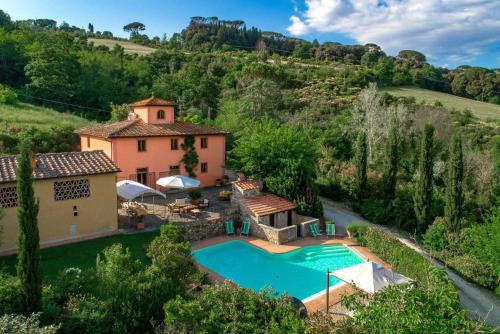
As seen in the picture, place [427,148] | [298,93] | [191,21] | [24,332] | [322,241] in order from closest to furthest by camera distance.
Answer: [24,332] < [322,241] < [427,148] < [298,93] < [191,21]

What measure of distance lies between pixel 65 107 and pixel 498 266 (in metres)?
47.6

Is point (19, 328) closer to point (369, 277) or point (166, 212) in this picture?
point (369, 277)

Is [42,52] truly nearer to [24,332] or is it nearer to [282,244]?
[282,244]

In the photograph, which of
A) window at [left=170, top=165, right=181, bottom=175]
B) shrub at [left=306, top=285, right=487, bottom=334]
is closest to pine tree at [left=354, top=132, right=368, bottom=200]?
window at [left=170, top=165, right=181, bottom=175]

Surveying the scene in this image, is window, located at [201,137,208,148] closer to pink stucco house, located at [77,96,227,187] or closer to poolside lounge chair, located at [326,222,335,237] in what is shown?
pink stucco house, located at [77,96,227,187]

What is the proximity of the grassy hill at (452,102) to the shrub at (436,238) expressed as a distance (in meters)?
35.6

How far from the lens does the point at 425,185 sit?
2502cm

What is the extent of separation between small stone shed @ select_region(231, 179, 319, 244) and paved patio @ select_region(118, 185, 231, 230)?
1.36 meters

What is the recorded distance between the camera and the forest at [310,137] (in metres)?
13.1

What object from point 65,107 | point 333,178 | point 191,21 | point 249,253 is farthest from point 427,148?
point 191,21

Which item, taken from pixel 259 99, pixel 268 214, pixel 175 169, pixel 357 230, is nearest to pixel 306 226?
pixel 268 214

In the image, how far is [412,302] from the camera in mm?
7160

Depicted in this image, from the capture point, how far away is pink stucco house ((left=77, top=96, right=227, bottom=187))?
26281 millimetres

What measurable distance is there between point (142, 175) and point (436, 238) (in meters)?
20.0
